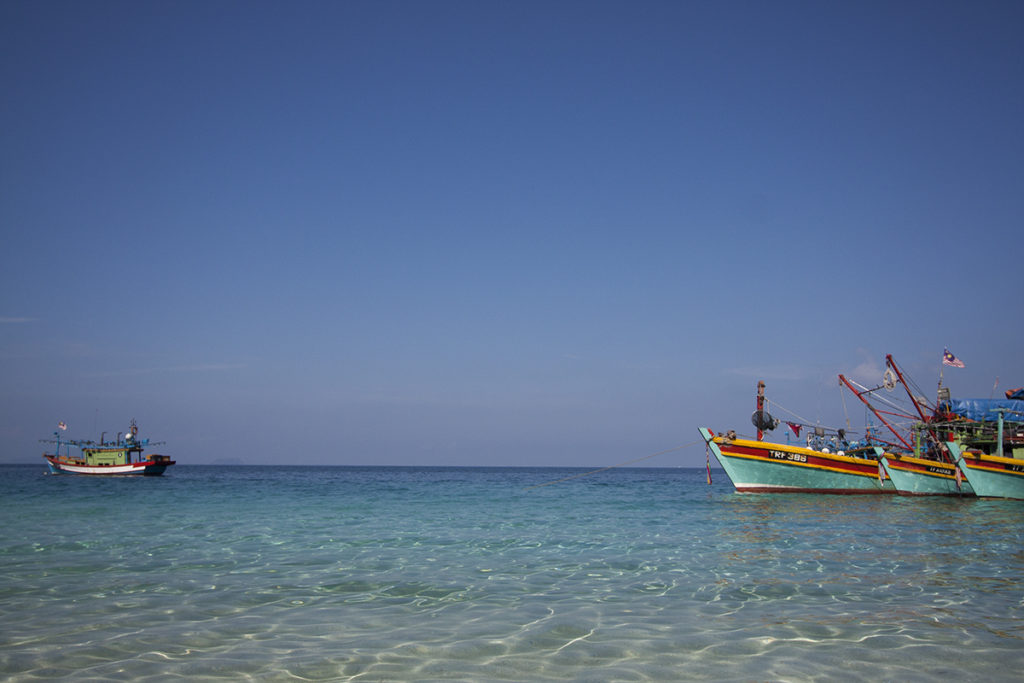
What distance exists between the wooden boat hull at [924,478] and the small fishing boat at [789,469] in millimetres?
1124

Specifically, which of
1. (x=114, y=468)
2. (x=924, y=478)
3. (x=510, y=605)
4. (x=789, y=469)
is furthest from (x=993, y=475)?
(x=114, y=468)

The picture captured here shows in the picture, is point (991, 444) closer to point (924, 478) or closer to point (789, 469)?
point (924, 478)

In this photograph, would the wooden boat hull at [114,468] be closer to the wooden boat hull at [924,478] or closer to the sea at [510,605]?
the sea at [510,605]

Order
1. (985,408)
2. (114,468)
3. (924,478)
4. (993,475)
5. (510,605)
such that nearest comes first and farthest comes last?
1. (510,605)
2. (993,475)
3. (924,478)
4. (985,408)
5. (114,468)

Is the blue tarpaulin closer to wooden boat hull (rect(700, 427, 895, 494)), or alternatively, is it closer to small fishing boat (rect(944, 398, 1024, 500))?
small fishing boat (rect(944, 398, 1024, 500))

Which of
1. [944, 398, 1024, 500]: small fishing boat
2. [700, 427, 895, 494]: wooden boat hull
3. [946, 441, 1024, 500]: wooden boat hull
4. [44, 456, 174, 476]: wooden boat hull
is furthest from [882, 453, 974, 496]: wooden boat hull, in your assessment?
[44, 456, 174, 476]: wooden boat hull

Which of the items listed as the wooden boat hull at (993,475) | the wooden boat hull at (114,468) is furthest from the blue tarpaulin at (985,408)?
the wooden boat hull at (114,468)

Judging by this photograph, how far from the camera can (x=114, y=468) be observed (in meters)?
79.3

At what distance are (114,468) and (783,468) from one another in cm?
7490

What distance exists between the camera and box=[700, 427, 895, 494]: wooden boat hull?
1496 inches

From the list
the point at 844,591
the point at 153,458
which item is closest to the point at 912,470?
the point at 844,591

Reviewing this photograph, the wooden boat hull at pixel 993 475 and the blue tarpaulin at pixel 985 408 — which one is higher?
the blue tarpaulin at pixel 985 408

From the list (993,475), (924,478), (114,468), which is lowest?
(114,468)

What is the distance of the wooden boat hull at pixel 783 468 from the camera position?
38000 mm
